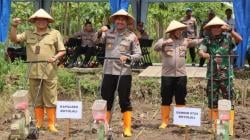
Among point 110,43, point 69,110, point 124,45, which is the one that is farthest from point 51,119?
point 124,45

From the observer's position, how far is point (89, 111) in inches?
384

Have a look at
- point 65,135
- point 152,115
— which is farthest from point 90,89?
point 65,135

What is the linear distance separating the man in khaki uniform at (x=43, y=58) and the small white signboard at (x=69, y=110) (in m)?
0.79

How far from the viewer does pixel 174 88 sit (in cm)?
786

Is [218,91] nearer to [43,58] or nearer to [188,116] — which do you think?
[188,116]

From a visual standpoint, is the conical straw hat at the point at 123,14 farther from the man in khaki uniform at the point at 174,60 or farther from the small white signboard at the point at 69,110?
the small white signboard at the point at 69,110

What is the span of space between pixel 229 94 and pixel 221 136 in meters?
1.12

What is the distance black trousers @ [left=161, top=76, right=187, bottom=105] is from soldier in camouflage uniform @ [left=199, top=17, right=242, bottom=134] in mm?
422

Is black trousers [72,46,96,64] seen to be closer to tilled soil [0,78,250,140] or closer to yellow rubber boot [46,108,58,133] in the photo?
tilled soil [0,78,250,140]

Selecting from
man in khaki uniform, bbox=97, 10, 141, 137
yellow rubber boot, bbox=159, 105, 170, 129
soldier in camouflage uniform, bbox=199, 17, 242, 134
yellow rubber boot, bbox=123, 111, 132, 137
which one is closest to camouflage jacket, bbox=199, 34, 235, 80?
soldier in camouflage uniform, bbox=199, 17, 242, 134

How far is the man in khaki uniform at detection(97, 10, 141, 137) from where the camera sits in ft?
23.8

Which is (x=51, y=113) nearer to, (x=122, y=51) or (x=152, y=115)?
(x=122, y=51)

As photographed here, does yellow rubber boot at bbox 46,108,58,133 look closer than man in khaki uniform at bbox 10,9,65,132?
No

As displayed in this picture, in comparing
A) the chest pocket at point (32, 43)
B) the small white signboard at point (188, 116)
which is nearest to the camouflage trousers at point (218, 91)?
the small white signboard at point (188, 116)
